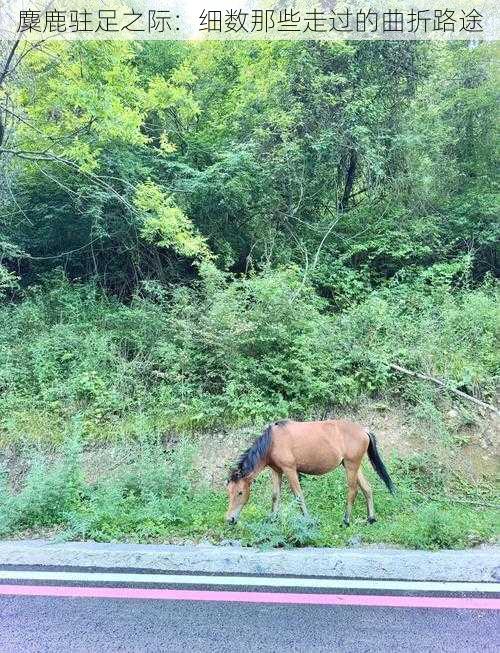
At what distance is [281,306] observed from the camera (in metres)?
7.32

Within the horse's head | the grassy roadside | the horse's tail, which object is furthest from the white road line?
the horse's tail

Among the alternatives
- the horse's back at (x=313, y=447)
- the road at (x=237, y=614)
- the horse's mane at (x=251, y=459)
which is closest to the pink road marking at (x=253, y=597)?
the road at (x=237, y=614)

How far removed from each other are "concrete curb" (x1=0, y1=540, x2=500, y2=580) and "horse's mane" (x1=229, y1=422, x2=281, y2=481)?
0.65 m

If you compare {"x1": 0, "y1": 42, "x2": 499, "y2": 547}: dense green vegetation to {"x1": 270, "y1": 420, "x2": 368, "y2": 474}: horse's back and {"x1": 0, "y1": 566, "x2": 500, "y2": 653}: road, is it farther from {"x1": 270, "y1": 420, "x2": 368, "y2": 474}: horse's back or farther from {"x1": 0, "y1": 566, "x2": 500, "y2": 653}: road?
{"x1": 0, "y1": 566, "x2": 500, "y2": 653}: road

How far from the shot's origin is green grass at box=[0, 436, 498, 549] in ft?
14.2

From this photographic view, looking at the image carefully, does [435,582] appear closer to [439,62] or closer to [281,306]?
[281,306]

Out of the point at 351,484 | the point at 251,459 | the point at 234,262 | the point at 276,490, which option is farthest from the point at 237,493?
the point at 234,262

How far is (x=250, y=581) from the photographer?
11.4 feet

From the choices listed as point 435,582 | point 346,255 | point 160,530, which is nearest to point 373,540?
point 435,582

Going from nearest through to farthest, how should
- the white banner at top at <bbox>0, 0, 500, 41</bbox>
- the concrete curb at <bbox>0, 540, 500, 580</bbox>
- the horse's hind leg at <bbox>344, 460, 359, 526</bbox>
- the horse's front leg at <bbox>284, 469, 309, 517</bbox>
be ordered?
the concrete curb at <bbox>0, 540, 500, 580</bbox>, the horse's front leg at <bbox>284, 469, 309, 517</bbox>, the horse's hind leg at <bbox>344, 460, 359, 526</bbox>, the white banner at top at <bbox>0, 0, 500, 41</bbox>

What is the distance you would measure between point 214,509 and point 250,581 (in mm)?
1671

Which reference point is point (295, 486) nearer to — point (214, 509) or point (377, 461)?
point (377, 461)

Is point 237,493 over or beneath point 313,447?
beneath

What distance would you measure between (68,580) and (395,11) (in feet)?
38.1
